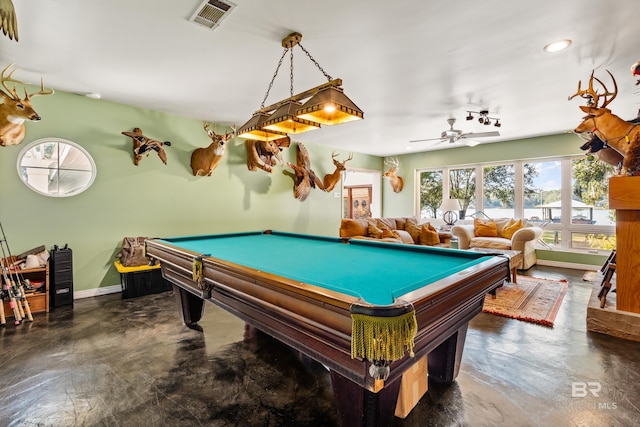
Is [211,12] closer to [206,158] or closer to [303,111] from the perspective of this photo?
[303,111]

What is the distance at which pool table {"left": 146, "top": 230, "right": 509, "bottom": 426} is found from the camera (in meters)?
0.99

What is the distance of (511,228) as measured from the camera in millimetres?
5656

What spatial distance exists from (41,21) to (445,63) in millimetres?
3253

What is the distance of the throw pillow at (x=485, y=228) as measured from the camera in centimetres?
588

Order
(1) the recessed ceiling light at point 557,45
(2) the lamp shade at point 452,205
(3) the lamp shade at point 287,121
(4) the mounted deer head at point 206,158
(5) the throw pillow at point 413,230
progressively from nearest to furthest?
(3) the lamp shade at point 287,121 → (1) the recessed ceiling light at point 557,45 → (4) the mounted deer head at point 206,158 → (5) the throw pillow at point 413,230 → (2) the lamp shade at point 452,205

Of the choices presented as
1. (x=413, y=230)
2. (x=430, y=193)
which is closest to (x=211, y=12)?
(x=413, y=230)

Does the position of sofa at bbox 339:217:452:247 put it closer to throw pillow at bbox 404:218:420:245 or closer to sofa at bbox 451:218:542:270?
throw pillow at bbox 404:218:420:245

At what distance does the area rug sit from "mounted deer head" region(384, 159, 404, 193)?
388cm

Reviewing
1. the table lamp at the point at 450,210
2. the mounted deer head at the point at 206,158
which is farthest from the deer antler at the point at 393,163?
the mounted deer head at the point at 206,158

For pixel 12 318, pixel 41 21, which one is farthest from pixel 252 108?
pixel 12 318

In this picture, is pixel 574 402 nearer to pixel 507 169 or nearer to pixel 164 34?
pixel 164 34

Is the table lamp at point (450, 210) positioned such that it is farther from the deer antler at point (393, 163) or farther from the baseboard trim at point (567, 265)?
the baseboard trim at point (567, 265)

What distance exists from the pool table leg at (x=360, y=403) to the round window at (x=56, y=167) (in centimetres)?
407

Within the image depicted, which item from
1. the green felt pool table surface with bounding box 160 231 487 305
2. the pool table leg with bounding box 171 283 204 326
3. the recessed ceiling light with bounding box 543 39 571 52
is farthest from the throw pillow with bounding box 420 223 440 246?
the pool table leg with bounding box 171 283 204 326
